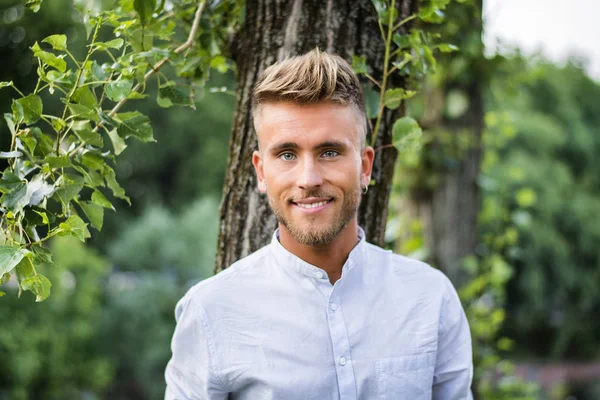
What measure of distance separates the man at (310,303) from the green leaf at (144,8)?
1.28ft

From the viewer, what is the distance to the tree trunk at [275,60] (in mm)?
2324

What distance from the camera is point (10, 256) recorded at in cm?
169

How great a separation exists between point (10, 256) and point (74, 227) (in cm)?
18

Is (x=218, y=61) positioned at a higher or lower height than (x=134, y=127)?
higher

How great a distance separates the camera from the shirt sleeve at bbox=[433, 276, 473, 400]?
6.46 ft

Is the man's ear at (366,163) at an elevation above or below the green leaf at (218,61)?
below

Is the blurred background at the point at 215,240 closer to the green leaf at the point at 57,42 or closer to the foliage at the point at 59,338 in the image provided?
the foliage at the point at 59,338

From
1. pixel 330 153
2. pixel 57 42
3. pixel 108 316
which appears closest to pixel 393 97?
pixel 330 153

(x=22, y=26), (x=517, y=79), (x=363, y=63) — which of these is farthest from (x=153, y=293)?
(x=363, y=63)

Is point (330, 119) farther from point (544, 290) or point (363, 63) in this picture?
point (544, 290)

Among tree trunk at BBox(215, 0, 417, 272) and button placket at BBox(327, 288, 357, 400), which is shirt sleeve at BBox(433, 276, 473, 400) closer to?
button placket at BBox(327, 288, 357, 400)

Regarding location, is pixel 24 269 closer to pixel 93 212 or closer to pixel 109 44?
pixel 93 212

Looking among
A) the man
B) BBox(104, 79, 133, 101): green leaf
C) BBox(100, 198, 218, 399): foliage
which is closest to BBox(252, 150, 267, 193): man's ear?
the man

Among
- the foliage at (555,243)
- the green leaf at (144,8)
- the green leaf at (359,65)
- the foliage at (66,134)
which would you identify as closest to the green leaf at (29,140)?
the foliage at (66,134)
